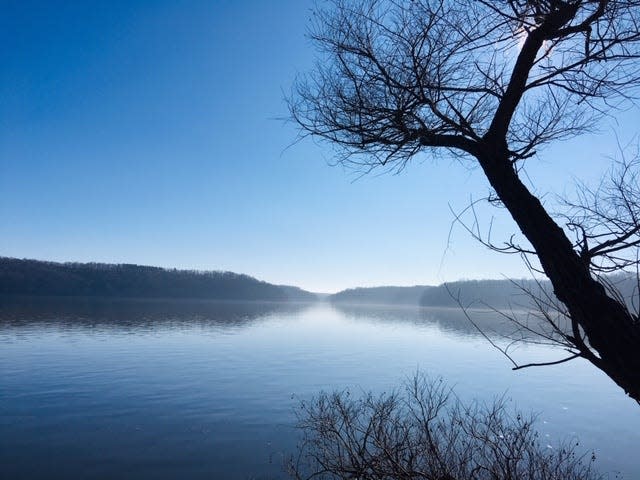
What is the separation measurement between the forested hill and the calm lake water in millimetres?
108794

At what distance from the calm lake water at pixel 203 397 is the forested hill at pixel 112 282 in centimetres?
10879

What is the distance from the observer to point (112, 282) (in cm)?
15212

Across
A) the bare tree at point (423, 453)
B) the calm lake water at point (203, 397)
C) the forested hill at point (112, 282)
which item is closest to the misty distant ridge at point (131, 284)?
the forested hill at point (112, 282)

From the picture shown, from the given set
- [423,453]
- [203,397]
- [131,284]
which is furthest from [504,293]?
[131,284]

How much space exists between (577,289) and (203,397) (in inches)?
837

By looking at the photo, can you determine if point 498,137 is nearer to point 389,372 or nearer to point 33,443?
point 33,443

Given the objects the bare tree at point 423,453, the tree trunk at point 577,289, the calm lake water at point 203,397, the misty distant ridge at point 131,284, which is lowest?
the calm lake water at point 203,397

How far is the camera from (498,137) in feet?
8.96

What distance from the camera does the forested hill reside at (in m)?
130

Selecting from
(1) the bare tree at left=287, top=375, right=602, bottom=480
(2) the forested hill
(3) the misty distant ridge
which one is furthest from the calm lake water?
(2) the forested hill

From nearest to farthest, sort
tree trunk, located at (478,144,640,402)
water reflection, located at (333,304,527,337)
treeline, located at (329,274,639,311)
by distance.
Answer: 1. tree trunk, located at (478,144,640,402)
2. treeline, located at (329,274,639,311)
3. water reflection, located at (333,304,527,337)

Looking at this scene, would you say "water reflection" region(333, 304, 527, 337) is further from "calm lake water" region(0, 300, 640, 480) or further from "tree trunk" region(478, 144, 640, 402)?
"tree trunk" region(478, 144, 640, 402)

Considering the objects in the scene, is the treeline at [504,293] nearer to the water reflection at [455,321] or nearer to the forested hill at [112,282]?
the water reflection at [455,321]

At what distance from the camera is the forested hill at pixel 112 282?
13025 cm
